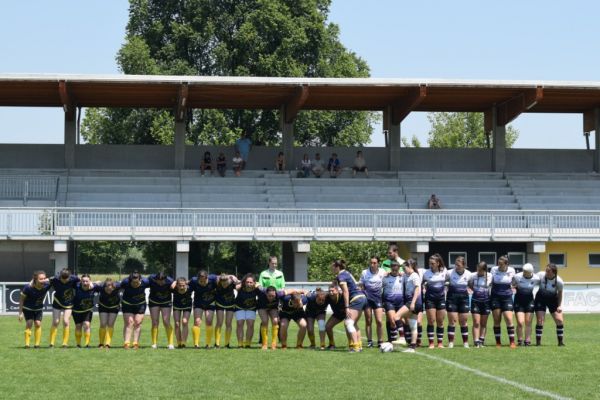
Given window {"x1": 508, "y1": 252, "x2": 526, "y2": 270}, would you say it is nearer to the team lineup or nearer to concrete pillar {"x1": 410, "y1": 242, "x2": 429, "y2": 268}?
concrete pillar {"x1": 410, "y1": 242, "x2": 429, "y2": 268}

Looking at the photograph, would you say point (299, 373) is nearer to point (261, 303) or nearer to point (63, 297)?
point (261, 303)

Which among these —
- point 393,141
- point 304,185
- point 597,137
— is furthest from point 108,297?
point 597,137

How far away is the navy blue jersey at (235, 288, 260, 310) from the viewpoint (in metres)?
21.4

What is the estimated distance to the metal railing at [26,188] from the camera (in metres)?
41.0

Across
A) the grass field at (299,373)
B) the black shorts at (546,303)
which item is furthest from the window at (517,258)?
the grass field at (299,373)

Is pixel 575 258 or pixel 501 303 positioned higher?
pixel 575 258

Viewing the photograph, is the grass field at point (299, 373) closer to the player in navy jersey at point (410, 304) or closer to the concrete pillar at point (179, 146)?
the player in navy jersey at point (410, 304)

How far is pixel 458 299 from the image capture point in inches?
846

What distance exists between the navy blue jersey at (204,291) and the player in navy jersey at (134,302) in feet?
2.97

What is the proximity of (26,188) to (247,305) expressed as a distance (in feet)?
71.1

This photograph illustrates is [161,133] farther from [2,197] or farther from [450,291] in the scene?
[450,291]

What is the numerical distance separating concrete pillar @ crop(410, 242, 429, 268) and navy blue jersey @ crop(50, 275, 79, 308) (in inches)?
796

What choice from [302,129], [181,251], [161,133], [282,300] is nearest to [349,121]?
[302,129]

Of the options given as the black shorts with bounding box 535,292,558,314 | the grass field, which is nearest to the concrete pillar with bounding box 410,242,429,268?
the black shorts with bounding box 535,292,558,314
